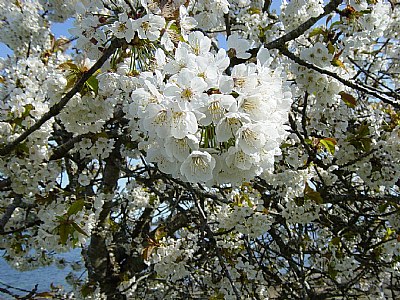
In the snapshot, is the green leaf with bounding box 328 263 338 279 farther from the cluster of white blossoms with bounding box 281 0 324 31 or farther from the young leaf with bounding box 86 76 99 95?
the young leaf with bounding box 86 76 99 95

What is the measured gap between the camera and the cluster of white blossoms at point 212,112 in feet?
2.71

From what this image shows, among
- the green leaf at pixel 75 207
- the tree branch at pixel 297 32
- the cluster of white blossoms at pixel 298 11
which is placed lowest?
the green leaf at pixel 75 207

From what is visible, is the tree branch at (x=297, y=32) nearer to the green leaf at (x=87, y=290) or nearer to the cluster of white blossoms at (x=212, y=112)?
the cluster of white blossoms at (x=212, y=112)

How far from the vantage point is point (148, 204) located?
13.9 ft

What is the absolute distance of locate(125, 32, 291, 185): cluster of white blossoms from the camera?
827 mm

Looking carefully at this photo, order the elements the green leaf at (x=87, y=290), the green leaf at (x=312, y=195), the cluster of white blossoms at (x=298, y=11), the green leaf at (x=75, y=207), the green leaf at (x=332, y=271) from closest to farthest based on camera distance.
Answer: the green leaf at (x=75, y=207) → the cluster of white blossoms at (x=298, y=11) → the green leaf at (x=312, y=195) → the green leaf at (x=332, y=271) → the green leaf at (x=87, y=290)

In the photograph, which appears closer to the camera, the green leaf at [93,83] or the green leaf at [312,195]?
the green leaf at [93,83]

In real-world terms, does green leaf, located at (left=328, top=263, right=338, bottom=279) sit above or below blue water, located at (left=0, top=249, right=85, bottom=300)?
below

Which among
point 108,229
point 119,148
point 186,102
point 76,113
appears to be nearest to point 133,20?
point 186,102

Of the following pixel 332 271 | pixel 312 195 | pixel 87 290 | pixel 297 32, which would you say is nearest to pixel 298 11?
pixel 297 32

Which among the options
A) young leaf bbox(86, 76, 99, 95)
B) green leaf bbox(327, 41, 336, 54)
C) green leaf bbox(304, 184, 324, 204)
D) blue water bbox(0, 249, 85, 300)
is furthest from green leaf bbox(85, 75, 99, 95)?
blue water bbox(0, 249, 85, 300)

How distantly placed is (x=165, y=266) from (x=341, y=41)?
2052 millimetres

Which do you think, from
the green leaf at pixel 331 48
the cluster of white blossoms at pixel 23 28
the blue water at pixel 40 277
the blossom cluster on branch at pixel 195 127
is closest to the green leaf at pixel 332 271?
the blossom cluster on branch at pixel 195 127

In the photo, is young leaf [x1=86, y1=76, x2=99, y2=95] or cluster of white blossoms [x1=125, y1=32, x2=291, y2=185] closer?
cluster of white blossoms [x1=125, y1=32, x2=291, y2=185]
